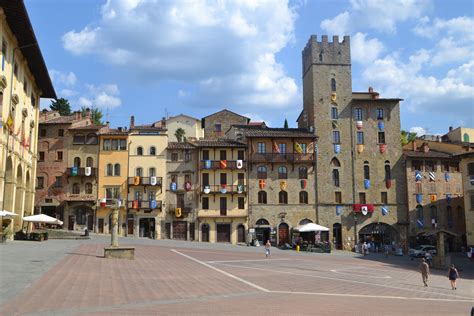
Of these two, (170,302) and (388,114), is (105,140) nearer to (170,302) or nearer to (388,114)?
(388,114)

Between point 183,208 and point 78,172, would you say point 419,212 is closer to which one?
point 183,208

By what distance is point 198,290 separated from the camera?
1822cm

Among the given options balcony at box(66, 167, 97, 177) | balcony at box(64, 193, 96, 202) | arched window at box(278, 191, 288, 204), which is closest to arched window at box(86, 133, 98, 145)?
balcony at box(66, 167, 97, 177)

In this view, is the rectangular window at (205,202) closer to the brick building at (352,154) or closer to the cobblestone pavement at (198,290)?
the brick building at (352,154)

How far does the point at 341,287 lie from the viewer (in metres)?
21.6

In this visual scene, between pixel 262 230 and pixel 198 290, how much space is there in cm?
3787

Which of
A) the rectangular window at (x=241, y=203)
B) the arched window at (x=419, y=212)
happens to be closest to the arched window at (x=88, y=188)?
the rectangular window at (x=241, y=203)

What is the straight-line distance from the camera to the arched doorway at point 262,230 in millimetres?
55469

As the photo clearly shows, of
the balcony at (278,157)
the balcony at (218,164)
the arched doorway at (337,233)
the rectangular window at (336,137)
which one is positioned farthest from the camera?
the rectangular window at (336,137)

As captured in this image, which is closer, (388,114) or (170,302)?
(170,302)

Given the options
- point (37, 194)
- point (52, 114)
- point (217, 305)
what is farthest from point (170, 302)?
point (52, 114)

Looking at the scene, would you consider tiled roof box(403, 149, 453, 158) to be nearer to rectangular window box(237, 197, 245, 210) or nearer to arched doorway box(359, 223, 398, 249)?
arched doorway box(359, 223, 398, 249)

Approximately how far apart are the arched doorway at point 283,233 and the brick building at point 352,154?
4.22m

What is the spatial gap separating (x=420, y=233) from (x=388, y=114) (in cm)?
1464
